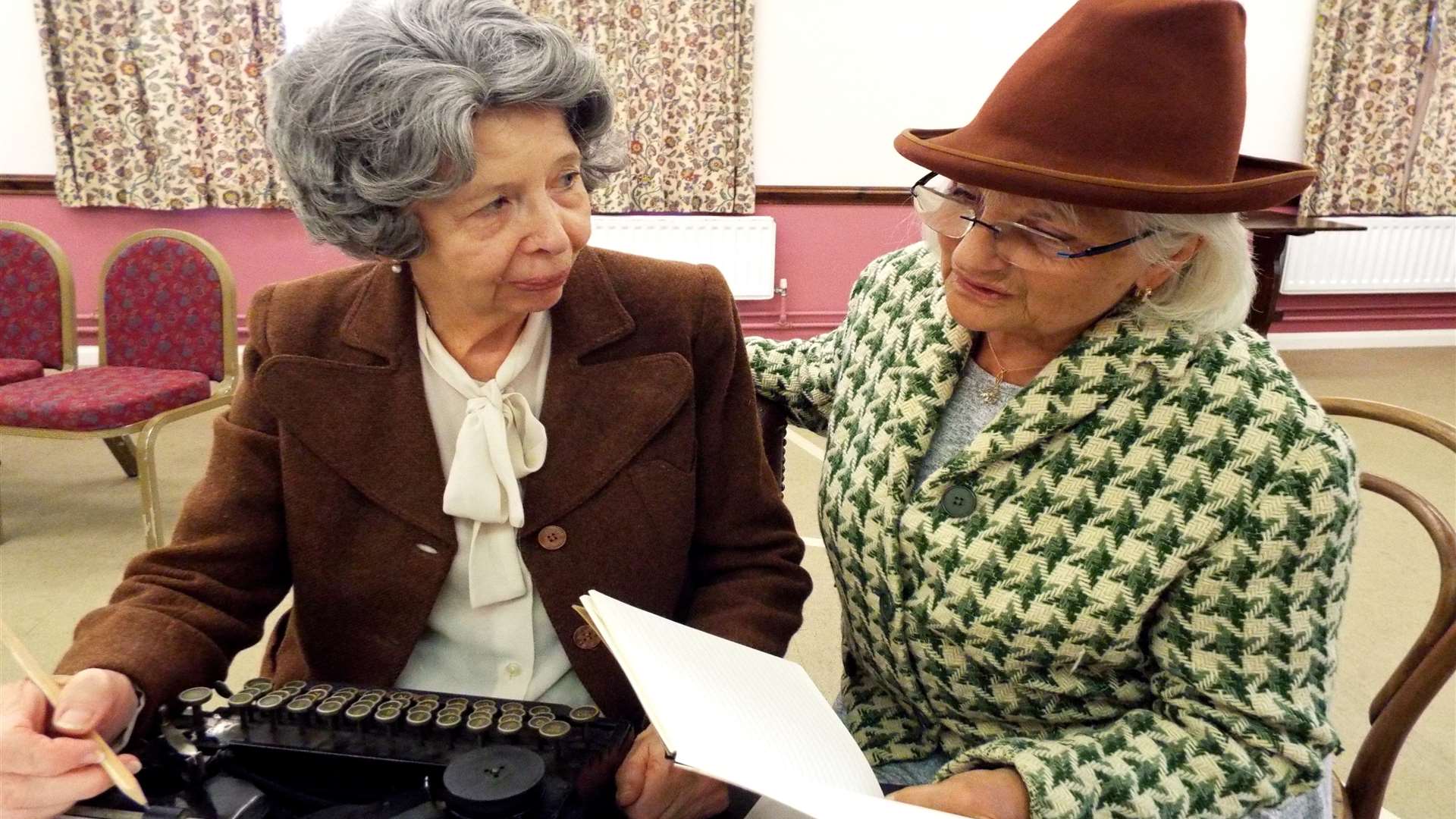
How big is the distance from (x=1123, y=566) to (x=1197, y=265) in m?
0.32

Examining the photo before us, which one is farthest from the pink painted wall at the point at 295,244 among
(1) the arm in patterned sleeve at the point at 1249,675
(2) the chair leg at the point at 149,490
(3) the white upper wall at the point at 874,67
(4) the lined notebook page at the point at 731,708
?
(4) the lined notebook page at the point at 731,708

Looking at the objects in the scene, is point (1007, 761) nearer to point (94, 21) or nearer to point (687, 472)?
point (687, 472)

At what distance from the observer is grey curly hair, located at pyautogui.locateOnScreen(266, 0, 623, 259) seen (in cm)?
96

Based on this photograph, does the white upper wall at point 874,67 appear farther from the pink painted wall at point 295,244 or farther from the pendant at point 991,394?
the pendant at point 991,394

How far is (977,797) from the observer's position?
37.2 inches

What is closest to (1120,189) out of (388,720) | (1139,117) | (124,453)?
(1139,117)

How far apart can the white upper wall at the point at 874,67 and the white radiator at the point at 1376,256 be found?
100 centimetres

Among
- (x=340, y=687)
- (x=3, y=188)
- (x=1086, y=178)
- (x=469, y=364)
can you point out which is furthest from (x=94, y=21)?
(x=1086, y=178)

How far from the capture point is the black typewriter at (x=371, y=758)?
2.51ft

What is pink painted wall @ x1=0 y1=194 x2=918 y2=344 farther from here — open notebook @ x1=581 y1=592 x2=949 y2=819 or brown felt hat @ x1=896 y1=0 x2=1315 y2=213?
open notebook @ x1=581 y1=592 x2=949 y2=819

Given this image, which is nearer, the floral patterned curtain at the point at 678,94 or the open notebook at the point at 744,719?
the open notebook at the point at 744,719

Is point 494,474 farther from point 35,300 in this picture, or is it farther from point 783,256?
point 783,256

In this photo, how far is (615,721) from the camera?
90 cm

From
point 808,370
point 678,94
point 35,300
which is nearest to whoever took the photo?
point 808,370
